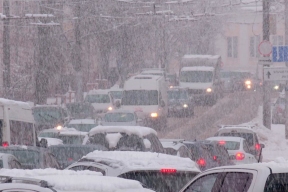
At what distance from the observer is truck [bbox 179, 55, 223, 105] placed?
166 ft

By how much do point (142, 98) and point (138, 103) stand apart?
0.30 m

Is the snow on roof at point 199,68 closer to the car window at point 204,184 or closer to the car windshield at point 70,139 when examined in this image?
the car windshield at point 70,139

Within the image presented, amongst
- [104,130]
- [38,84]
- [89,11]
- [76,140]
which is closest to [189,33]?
[89,11]

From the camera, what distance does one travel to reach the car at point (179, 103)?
45.2 metres

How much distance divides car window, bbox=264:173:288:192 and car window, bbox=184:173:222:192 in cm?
94

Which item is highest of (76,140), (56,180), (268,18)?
(268,18)

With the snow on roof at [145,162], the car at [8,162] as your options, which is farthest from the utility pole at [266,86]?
the snow on roof at [145,162]

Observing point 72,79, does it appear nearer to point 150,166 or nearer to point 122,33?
point 122,33

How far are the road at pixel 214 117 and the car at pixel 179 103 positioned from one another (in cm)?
37

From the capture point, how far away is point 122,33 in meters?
54.2

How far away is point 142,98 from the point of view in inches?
1523

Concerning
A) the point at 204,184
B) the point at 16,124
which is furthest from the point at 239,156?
the point at 204,184

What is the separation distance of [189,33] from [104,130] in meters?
51.7

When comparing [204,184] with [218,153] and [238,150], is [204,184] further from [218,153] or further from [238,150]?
[238,150]
